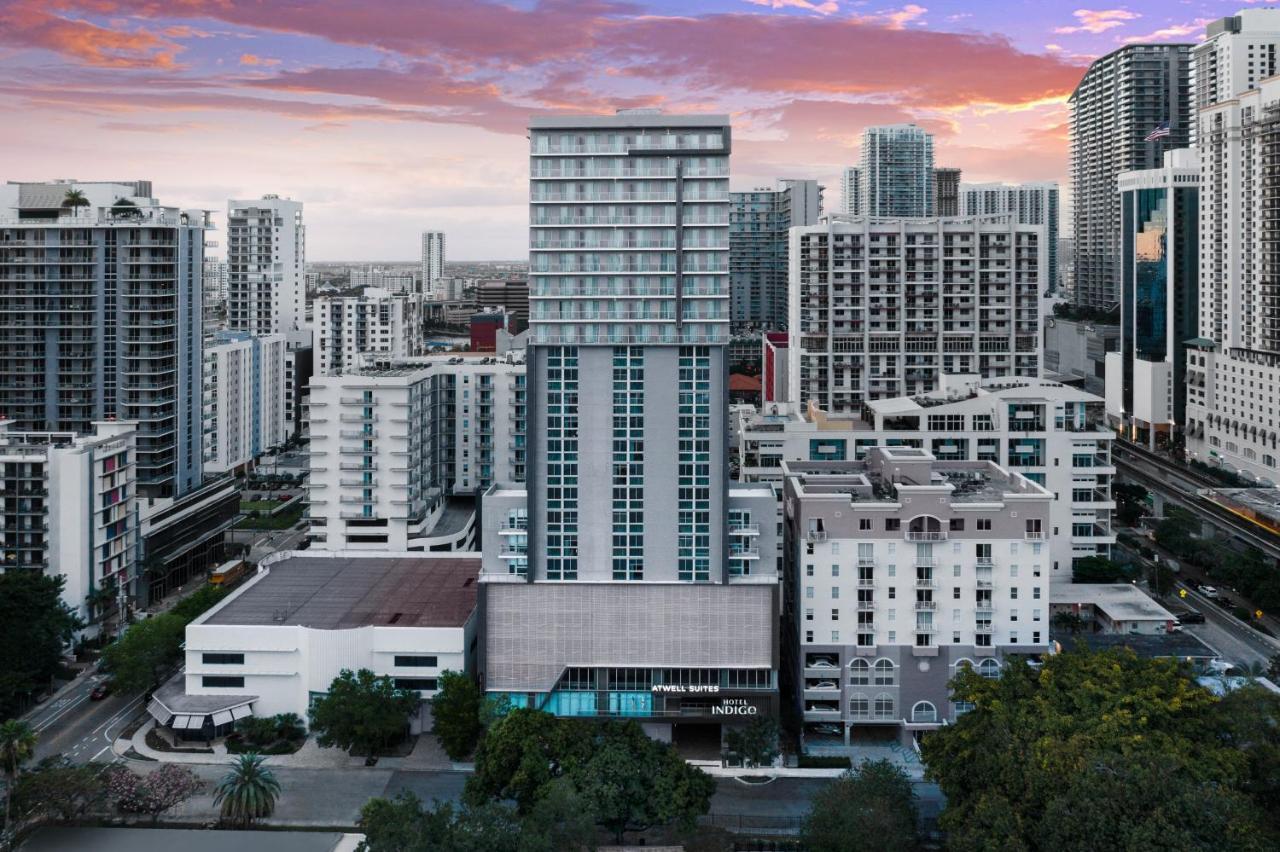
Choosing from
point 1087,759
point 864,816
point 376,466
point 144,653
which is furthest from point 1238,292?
point 144,653

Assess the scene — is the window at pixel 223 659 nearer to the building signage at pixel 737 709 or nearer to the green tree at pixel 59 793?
the green tree at pixel 59 793

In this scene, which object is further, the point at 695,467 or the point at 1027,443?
the point at 1027,443

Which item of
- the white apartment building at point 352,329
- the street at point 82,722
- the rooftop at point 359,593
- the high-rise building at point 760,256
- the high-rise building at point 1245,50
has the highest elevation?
the high-rise building at point 1245,50

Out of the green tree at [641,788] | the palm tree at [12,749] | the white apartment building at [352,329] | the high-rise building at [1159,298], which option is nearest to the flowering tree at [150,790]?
the palm tree at [12,749]

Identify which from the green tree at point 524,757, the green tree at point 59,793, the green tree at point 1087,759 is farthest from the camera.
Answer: the green tree at point 524,757

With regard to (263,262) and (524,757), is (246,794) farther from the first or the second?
(263,262)

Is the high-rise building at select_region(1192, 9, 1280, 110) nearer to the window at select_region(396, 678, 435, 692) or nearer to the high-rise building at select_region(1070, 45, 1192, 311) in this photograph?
the high-rise building at select_region(1070, 45, 1192, 311)

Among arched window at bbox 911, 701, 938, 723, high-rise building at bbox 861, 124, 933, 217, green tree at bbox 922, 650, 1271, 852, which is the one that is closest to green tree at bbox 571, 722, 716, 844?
green tree at bbox 922, 650, 1271, 852
